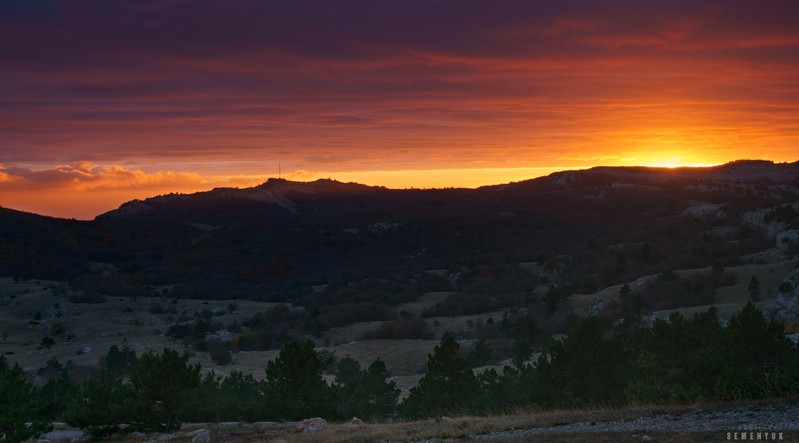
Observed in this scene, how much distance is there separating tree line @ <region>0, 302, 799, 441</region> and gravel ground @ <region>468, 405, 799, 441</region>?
A: 143 cm

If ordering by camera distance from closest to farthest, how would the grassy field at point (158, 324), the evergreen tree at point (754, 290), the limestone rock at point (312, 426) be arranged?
the limestone rock at point (312, 426), the evergreen tree at point (754, 290), the grassy field at point (158, 324)

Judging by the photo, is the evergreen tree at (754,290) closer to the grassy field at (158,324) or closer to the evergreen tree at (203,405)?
the grassy field at (158,324)

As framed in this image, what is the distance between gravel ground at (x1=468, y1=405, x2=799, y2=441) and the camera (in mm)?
13289

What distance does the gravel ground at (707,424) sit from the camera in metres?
13.3

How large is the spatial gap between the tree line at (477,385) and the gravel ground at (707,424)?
1425 mm

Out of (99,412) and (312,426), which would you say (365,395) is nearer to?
(312,426)

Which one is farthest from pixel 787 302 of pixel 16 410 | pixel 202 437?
pixel 16 410

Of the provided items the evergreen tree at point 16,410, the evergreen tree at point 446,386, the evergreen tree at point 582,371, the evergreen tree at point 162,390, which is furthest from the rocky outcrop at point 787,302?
the evergreen tree at point 16,410

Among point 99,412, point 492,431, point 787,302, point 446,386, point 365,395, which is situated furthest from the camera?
point 787,302

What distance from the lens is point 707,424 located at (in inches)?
563

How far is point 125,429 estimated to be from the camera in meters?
24.1

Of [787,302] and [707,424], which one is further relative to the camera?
[787,302]

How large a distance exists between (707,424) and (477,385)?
13060mm

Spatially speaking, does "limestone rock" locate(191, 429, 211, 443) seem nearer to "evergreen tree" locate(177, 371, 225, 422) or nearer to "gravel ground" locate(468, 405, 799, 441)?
"evergreen tree" locate(177, 371, 225, 422)
